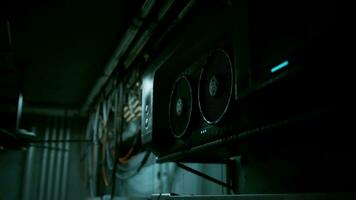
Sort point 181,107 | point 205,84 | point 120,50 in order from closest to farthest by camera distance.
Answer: point 205,84 → point 181,107 → point 120,50

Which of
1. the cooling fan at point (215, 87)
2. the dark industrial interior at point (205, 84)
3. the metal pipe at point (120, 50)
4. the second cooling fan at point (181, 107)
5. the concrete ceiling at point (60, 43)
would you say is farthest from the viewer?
the concrete ceiling at point (60, 43)

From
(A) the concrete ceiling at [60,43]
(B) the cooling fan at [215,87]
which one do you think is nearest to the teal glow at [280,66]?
(B) the cooling fan at [215,87]

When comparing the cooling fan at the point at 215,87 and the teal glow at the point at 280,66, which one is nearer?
the teal glow at the point at 280,66

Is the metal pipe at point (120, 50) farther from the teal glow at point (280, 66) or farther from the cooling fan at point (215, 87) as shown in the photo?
the teal glow at point (280, 66)

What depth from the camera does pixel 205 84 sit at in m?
1.25

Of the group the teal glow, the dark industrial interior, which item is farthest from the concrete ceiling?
the teal glow

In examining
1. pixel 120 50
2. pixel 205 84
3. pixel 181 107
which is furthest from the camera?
pixel 120 50

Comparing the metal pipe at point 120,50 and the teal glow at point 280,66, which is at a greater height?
the metal pipe at point 120,50

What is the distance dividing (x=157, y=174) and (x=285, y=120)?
179 cm

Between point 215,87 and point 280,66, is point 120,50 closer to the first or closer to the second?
point 215,87

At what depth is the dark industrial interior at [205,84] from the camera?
74 centimetres

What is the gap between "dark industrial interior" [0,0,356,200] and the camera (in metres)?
0.74

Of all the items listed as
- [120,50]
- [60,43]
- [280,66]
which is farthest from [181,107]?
[60,43]

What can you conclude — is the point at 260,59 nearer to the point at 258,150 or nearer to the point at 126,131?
the point at 258,150
